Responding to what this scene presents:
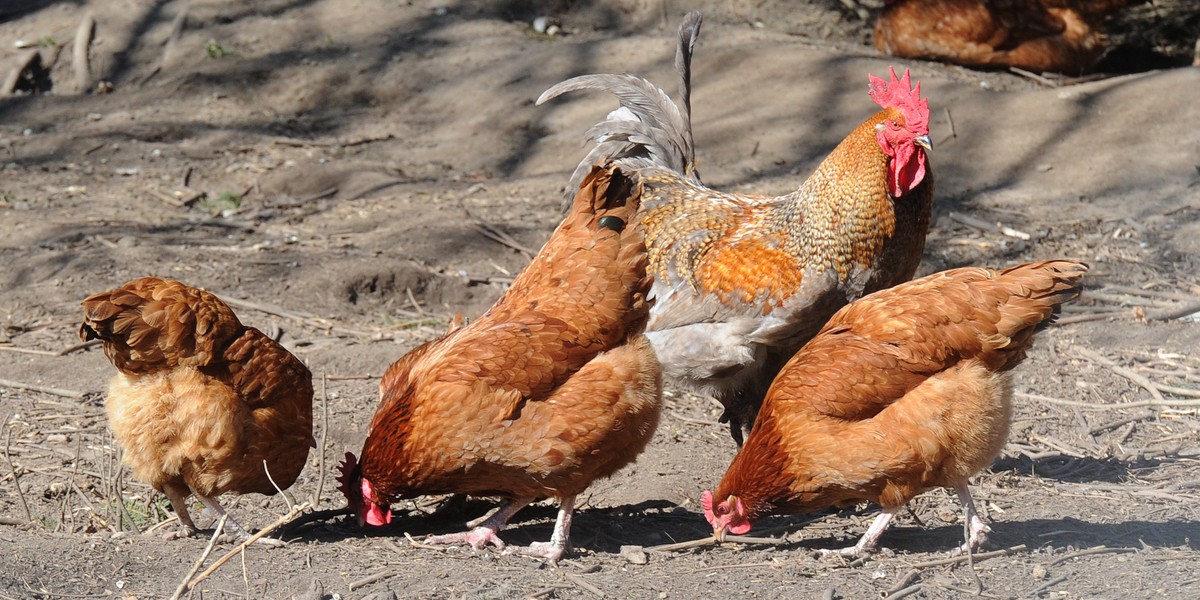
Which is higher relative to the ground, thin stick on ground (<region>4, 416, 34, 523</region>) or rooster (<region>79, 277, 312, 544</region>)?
rooster (<region>79, 277, 312, 544</region>)

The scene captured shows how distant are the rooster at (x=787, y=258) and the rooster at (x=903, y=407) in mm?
735

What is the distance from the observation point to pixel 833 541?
4078 millimetres

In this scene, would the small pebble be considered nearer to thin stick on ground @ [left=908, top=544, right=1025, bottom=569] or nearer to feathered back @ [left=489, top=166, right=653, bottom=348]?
feathered back @ [left=489, top=166, right=653, bottom=348]

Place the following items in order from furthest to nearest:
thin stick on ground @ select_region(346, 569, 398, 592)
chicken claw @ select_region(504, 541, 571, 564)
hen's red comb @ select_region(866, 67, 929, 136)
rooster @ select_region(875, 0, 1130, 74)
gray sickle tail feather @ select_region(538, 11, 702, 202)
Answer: rooster @ select_region(875, 0, 1130, 74) → gray sickle tail feather @ select_region(538, 11, 702, 202) → hen's red comb @ select_region(866, 67, 929, 136) → chicken claw @ select_region(504, 541, 571, 564) → thin stick on ground @ select_region(346, 569, 398, 592)

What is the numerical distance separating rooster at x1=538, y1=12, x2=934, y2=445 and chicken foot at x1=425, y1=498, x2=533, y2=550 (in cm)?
107

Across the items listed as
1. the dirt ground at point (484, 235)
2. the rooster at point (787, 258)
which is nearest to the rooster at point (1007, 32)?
the dirt ground at point (484, 235)

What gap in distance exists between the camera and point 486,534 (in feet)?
12.9

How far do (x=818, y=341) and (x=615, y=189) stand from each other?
97 cm

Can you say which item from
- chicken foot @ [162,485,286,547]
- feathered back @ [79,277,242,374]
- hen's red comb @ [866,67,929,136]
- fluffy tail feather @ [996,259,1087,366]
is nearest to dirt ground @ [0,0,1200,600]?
chicken foot @ [162,485,286,547]

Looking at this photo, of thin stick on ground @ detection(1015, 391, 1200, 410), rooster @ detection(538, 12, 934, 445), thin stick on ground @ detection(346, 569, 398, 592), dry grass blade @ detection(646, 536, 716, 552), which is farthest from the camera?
thin stick on ground @ detection(1015, 391, 1200, 410)

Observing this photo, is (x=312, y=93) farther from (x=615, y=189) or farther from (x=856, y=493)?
(x=856, y=493)

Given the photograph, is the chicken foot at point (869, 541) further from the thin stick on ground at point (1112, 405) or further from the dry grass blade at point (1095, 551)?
the thin stick on ground at point (1112, 405)

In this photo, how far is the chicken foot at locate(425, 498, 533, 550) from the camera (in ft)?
12.8

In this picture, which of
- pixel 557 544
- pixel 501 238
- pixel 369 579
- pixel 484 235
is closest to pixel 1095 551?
pixel 557 544
